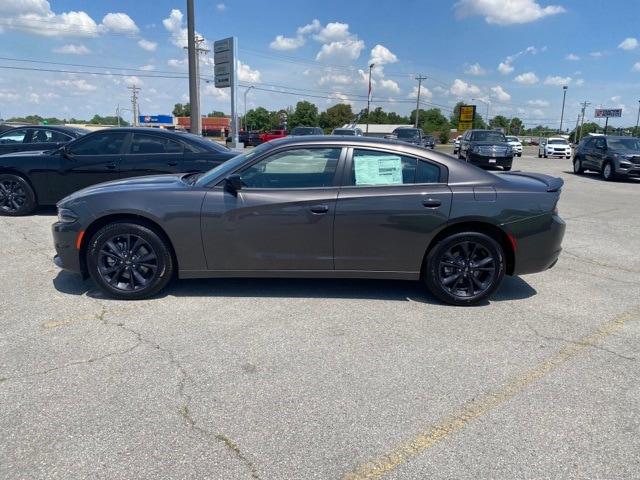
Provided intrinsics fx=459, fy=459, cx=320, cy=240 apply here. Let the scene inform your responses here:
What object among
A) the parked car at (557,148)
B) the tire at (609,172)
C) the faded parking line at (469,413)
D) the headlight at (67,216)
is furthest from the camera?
the parked car at (557,148)

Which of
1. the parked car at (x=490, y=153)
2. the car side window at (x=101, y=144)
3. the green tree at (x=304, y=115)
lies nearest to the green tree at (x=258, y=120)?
the green tree at (x=304, y=115)

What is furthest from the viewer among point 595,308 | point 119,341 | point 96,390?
point 595,308

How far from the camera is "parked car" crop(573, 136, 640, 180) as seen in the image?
1636cm

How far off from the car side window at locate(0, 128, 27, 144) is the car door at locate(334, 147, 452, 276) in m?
10.6

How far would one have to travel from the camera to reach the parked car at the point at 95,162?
25.3ft

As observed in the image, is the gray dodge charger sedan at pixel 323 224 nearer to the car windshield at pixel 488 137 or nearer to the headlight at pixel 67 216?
the headlight at pixel 67 216

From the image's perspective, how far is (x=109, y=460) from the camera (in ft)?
7.53

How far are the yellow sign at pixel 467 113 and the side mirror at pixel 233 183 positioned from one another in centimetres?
4579

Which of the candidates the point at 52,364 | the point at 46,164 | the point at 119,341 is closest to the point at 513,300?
the point at 119,341

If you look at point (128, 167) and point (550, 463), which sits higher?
point (128, 167)

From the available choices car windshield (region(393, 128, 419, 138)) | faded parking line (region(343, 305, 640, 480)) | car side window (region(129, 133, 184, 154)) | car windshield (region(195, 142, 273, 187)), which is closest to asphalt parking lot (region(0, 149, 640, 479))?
faded parking line (region(343, 305, 640, 480))

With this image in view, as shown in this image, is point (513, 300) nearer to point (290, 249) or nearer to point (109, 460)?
point (290, 249)

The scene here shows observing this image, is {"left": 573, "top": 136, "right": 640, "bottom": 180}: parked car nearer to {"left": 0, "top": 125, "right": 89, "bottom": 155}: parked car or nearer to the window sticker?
the window sticker

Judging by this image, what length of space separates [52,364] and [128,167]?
521cm
